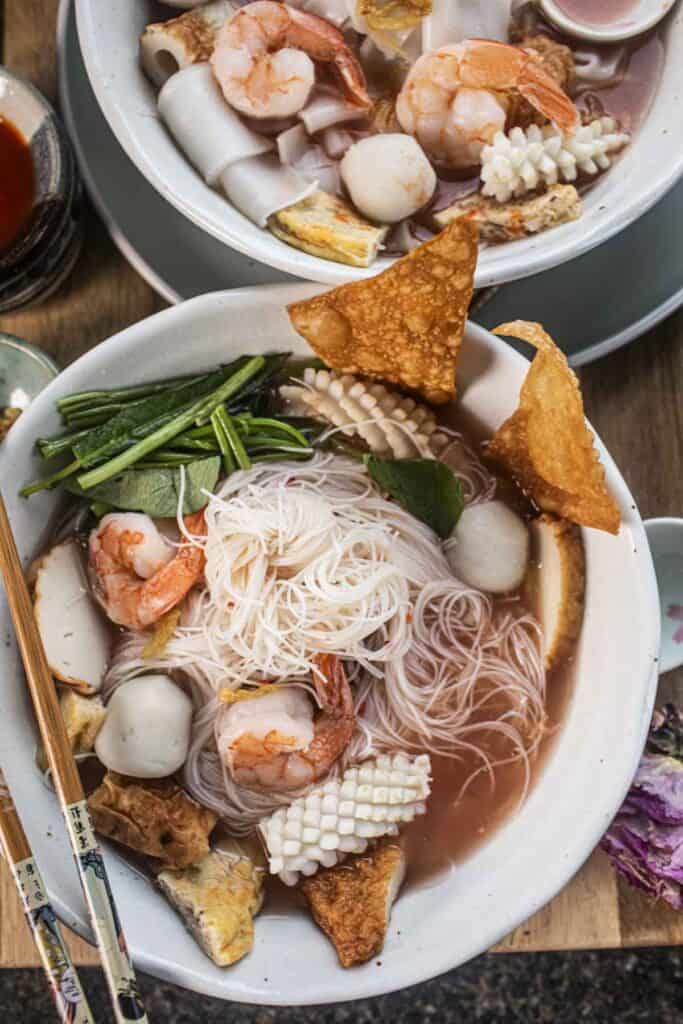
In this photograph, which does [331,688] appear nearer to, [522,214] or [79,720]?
[79,720]

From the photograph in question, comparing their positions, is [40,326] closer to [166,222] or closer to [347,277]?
[166,222]

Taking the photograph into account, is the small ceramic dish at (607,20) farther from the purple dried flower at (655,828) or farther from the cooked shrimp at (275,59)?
the purple dried flower at (655,828)

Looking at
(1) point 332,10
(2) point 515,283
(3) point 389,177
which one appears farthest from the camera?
(2) point 515,283

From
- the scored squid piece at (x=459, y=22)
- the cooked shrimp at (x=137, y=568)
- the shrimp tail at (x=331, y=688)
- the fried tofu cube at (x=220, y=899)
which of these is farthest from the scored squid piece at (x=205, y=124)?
the fried tofu cube at (x=220, y=899)

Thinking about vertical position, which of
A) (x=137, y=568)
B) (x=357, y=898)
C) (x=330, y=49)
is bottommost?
(x=357, y=898)

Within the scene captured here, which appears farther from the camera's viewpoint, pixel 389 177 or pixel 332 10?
pixel 332 10

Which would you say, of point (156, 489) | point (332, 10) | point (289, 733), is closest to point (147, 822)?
point (289, 733)

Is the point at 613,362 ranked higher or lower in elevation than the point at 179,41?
lower
